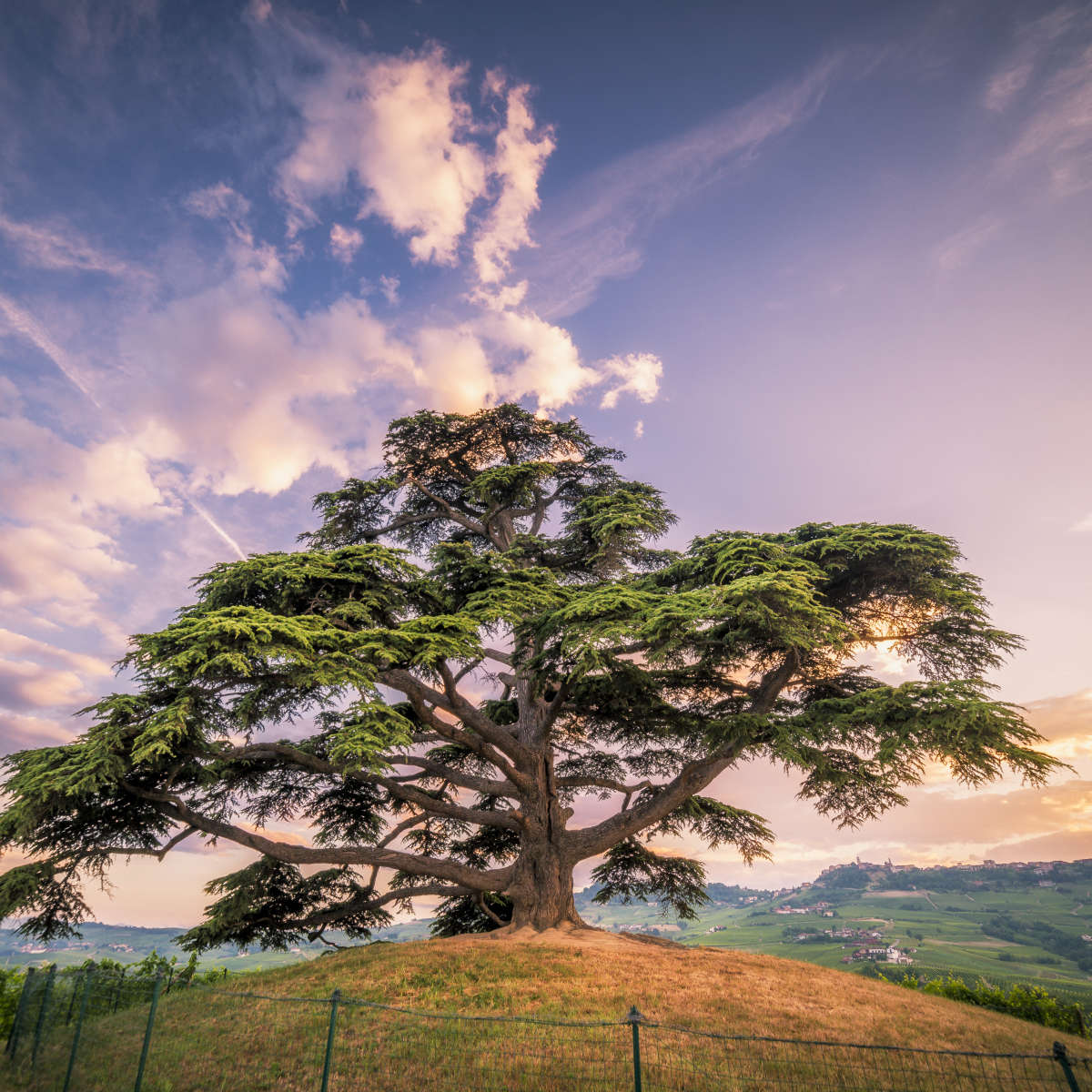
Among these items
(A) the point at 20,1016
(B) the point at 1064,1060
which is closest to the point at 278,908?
(A) the point at 20,1016

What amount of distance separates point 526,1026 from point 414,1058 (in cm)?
165

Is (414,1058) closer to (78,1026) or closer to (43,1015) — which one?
(78,1026)

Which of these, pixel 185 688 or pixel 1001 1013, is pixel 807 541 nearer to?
pixel 1001 1013

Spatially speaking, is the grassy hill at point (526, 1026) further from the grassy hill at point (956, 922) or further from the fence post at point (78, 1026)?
the grassy hill at point (956, 922)

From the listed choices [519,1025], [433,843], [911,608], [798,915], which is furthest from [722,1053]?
[798,915]

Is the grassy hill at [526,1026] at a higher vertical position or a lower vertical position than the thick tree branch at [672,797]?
lower

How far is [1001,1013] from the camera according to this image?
1356cm

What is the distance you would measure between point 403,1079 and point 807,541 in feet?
A: 44.8

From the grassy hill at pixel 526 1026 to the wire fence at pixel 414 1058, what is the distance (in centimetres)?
3

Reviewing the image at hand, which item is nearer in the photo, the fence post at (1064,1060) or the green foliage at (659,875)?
the fence post at (1064,1060)

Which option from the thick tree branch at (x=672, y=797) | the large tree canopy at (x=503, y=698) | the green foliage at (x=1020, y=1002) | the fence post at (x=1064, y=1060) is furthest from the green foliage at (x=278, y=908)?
the fence post at (x=1064, y=1060)

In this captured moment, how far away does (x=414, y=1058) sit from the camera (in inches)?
347

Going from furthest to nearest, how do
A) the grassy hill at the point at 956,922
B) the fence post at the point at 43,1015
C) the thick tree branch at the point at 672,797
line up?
1. the grassy hill at the point at 956,922
2. the thick tree branch at the point at 672,797
3. the fence post at the point at 43,1015

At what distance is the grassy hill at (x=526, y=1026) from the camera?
838cm
